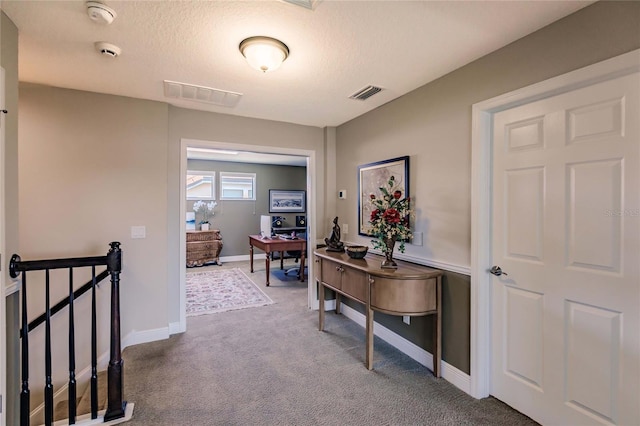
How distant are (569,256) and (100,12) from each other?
298 centimetres

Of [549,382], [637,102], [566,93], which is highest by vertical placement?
[566,93]

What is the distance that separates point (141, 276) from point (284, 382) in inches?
72.3

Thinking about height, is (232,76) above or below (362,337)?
above

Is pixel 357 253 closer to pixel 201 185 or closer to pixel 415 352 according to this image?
pixel 415 352

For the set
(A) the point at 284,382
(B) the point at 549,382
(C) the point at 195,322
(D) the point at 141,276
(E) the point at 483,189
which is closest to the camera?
(B) the point at 549,382

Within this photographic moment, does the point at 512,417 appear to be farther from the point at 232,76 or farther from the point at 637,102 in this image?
the point at 232,76

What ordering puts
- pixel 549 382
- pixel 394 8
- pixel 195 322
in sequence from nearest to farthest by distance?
pixel 394 8 → pixel 549 382 → pixel 195 322

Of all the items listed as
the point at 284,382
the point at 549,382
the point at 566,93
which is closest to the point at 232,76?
the point at 566,93

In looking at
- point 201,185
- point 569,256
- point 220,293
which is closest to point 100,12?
point 569,256

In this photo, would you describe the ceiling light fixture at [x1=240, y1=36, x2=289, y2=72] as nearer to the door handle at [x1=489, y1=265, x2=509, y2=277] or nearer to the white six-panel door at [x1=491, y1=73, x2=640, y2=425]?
the white six-panel door at [x1=491, y1=73, x2=640, y2=425]

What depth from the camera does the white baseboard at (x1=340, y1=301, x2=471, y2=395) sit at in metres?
2.28

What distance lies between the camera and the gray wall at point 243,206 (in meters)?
7.40

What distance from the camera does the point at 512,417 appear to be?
1.97 m

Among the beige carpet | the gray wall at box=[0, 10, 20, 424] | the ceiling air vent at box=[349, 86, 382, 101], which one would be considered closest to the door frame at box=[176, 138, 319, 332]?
the beige carpet
